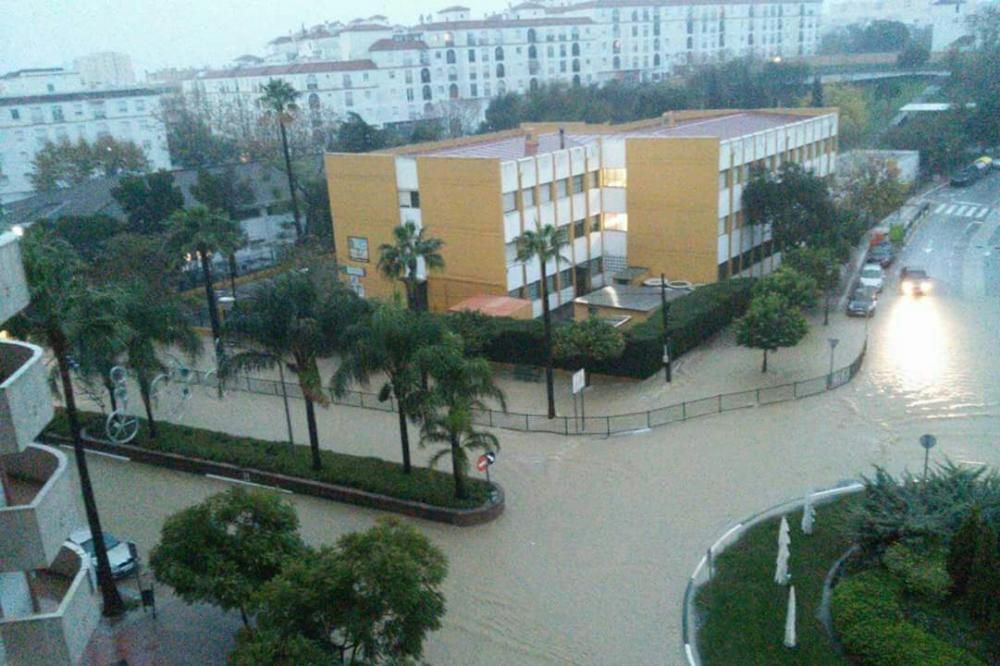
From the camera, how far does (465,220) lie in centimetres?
4019

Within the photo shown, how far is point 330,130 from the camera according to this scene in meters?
82.8

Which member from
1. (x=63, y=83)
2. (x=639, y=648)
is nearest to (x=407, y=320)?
(x=639, y=648)

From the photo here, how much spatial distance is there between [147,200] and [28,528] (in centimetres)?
4484

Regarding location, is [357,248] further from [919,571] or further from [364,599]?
[919,571]

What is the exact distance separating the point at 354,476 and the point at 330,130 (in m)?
→ 64.6

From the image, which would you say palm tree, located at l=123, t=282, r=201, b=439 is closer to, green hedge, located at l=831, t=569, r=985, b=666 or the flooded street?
the flooded street

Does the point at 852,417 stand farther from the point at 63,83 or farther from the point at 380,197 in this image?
the point at 63,83

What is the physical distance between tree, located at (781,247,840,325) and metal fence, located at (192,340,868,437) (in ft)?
25.0

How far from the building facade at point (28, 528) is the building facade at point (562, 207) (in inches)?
1152

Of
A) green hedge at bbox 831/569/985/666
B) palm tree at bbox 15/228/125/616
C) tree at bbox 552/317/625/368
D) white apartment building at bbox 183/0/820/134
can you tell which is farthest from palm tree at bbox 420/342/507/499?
white apartment building at bbox 183/0/820/134

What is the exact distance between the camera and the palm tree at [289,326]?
22484 mm

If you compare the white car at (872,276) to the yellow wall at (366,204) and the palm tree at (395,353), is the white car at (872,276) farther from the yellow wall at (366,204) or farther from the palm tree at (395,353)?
the palm tree at (395,353)

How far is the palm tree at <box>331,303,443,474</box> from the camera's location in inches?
841

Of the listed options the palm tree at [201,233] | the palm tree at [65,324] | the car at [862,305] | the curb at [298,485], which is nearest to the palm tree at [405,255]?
the palm tree at [201,233]
